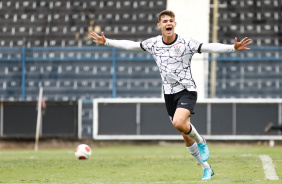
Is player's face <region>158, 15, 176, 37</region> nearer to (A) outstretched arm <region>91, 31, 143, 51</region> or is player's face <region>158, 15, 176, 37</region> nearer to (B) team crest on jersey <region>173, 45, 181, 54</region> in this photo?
(B) team crest on jersey <region>173, 45, 181, 54</region>

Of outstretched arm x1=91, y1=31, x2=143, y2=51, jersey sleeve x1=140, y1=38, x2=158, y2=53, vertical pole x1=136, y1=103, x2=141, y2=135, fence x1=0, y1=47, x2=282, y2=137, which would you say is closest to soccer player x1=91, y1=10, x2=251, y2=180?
jersey sleeve x1=140, y1=38, x2=158, y2=53

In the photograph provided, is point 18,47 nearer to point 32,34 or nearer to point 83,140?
point 32,34

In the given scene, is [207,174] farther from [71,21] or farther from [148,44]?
[71,21]

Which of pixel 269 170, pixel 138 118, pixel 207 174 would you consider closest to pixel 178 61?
pixel 207 174

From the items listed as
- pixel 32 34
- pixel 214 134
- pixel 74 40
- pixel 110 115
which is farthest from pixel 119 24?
pixel 214 134

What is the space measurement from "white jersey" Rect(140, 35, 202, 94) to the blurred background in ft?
29.6

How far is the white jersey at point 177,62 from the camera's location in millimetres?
7285

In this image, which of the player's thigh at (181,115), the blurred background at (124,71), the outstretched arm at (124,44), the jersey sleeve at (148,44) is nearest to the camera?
the player's thigh at (181,115)

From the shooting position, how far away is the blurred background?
54.2 feet

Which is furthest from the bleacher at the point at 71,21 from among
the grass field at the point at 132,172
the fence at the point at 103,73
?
the grass field at the point at 132,172

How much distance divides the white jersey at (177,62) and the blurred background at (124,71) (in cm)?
902

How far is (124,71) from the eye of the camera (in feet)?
58.4

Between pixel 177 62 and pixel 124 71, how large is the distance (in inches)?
415

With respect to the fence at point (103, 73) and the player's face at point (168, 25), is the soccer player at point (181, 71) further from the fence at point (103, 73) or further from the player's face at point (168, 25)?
the fence at point (103, 73)
